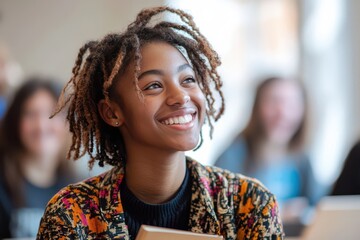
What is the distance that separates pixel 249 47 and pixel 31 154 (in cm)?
172

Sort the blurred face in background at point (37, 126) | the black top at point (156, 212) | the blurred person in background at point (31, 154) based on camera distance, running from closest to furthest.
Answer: the black top at point (156, 212) → the blurred person in background at point (31, 154) → the blurred face in background at point (37, 126)

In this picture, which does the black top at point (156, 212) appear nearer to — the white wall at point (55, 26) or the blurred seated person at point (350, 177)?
the blurred seated person at point (350, 177)

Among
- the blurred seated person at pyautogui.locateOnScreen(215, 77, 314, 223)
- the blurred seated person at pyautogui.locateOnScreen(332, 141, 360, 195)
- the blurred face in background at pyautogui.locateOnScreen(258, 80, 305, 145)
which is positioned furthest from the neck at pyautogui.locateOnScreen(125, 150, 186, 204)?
the blurred face in background at pyautogui.locateOnScreen(258, 80, 305, 145)

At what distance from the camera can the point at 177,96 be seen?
5.23 ft

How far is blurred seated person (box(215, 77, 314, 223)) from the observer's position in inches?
146

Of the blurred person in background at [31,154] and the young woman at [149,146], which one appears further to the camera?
the blurred person in background at [31,154]

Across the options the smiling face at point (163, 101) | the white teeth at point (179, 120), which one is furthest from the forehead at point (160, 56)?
the white teeth at point (179, 120)

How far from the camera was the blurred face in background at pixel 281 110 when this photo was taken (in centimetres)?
382

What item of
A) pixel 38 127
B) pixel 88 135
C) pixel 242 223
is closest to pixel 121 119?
pixel 88 135

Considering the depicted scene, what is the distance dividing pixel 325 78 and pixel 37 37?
181 cm

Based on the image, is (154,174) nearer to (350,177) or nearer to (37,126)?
(350,177)

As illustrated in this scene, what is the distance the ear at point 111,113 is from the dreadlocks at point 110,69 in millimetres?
16

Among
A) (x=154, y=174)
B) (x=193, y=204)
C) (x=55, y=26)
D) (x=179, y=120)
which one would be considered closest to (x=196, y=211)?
(x=193, y=204)

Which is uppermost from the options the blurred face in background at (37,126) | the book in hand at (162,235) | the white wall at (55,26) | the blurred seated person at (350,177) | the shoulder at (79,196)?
the white wall at (55,26)
